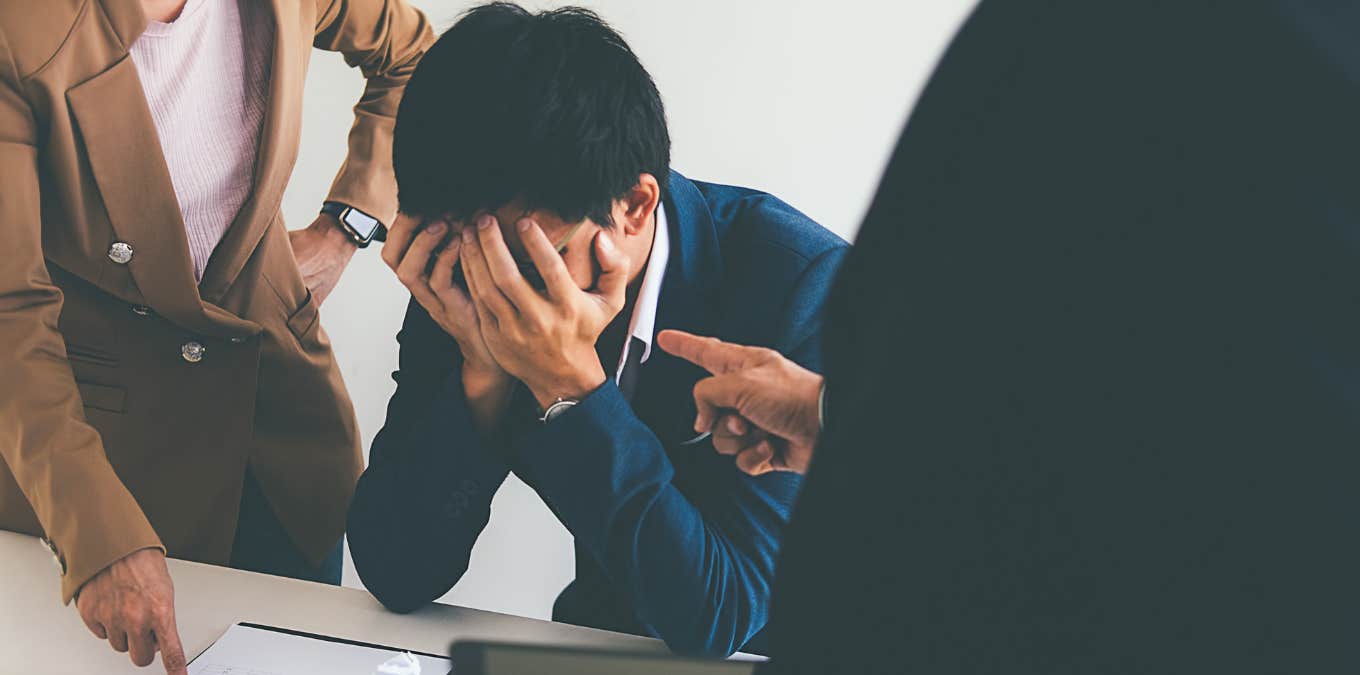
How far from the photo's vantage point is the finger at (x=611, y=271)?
101 cm

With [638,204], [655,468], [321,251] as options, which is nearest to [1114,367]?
[655,468]

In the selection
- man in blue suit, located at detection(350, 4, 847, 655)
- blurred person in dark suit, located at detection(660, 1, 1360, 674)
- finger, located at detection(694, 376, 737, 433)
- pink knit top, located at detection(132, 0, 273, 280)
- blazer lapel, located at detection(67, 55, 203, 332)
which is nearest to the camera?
blurred person in dark suit, located at detection(660, 1, 1360, 674)

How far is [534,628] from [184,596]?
0.38m

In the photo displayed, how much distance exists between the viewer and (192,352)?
47.5 inches

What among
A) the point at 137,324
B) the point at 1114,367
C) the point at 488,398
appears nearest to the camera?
the point at 1114,367

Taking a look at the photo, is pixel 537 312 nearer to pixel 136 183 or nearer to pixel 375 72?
pixel 136 183

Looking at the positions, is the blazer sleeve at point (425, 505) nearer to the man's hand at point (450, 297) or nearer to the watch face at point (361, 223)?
the man's hand at point (450, 297)

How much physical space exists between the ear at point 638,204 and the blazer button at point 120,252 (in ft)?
1.94

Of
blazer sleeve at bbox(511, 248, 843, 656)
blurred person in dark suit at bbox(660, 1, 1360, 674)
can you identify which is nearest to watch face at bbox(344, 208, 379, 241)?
blazer sleeve at bbox(511, 248, 843, 656)

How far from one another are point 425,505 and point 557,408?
0.65 ft

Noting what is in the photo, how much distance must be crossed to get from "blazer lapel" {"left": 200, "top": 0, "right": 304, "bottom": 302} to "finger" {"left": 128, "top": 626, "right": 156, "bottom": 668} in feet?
1.70

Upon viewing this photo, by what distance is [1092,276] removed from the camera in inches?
11.7

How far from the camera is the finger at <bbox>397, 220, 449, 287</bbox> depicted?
1014 millimetres

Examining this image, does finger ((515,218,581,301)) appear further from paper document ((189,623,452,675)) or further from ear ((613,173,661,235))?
paper document ((189,623,452,675))
